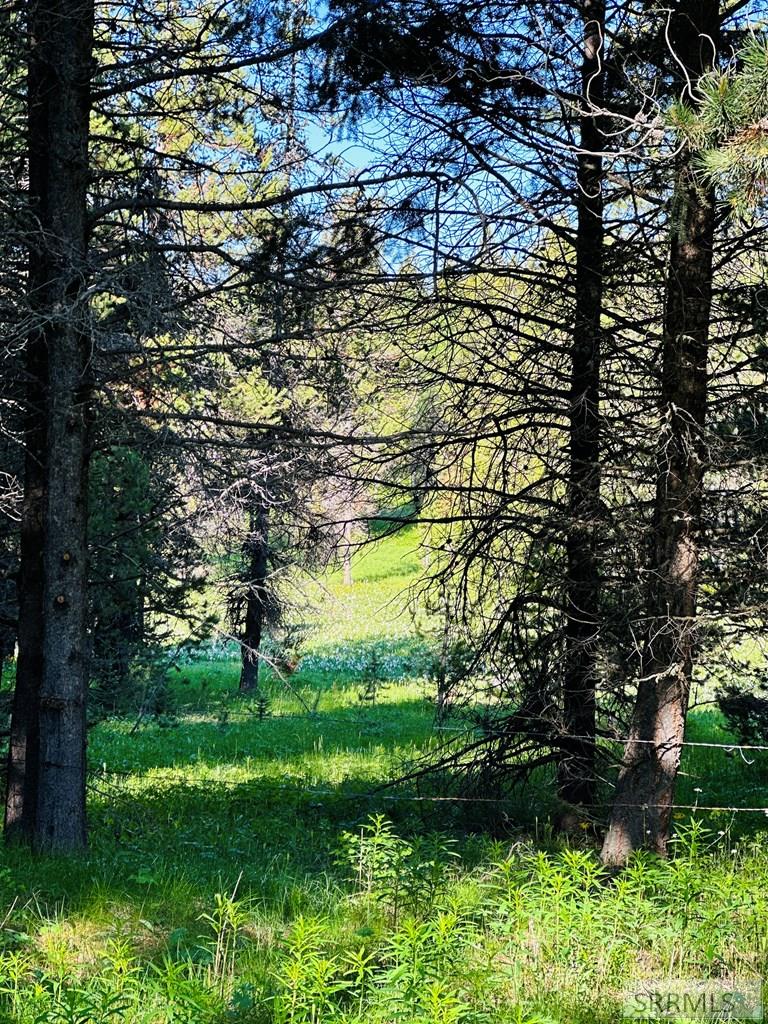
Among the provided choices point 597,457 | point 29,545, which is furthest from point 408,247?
point 29,545

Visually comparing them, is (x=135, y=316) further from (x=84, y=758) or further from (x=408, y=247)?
(x=84, y=758)

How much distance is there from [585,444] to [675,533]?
1482mm

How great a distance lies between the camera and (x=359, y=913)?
5.67 metres

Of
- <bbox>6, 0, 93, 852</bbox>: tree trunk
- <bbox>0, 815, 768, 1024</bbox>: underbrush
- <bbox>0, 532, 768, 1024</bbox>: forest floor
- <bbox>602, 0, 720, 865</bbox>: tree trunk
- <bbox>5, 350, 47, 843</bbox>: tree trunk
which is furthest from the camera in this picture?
<bbox>5, 350, 47, 843</bbox>: tree trunk

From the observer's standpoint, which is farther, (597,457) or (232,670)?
(232,670)

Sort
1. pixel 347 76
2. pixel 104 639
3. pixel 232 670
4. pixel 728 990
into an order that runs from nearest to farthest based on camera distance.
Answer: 1. pixel 728 990
2. pixel 347 76
3. pixel 104 639
4. pixel 232 670

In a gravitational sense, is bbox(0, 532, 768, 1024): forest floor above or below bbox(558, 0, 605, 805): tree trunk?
below

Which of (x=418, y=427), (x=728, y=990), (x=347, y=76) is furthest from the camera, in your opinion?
(x=418, y=427)

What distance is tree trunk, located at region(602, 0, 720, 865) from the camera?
667 cm

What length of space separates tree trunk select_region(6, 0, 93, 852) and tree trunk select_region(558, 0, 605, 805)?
362cm

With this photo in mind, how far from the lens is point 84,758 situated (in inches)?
307

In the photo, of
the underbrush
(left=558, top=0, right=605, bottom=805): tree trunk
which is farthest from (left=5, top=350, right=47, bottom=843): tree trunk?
(left=558, top=0, right=605, bottom=805): tree trunk

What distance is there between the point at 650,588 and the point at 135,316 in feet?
12.9

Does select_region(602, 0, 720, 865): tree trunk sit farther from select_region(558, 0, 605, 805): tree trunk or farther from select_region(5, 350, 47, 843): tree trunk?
select_region(5, 350, 47, 843): tree trunk
